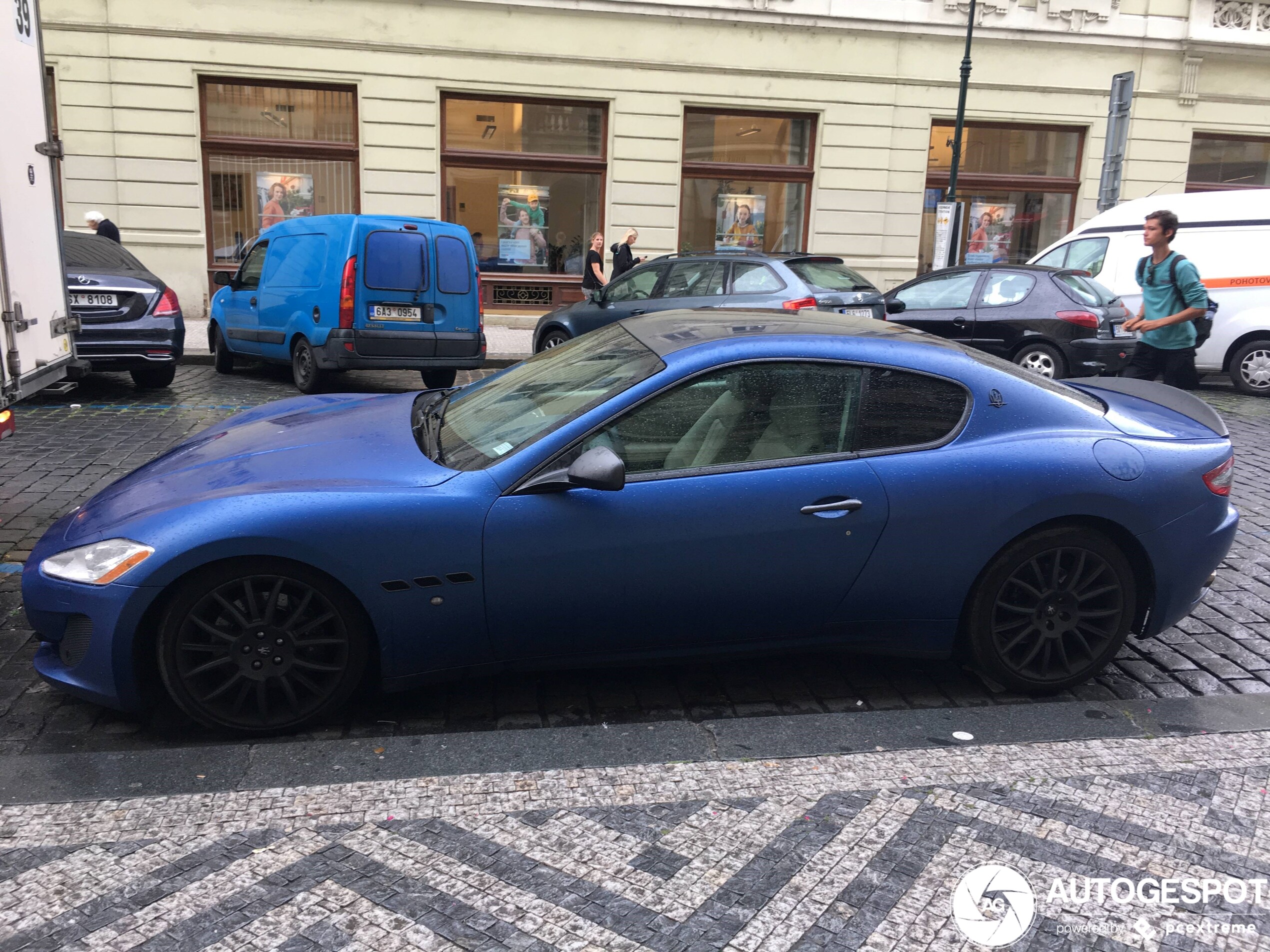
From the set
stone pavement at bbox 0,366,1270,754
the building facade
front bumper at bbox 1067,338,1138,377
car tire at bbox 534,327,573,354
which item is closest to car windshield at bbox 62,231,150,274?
car tire at bbox 534,327,573,354

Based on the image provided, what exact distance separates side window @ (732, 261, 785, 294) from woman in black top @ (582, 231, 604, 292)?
5065mm

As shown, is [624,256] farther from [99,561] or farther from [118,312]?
[99,561]

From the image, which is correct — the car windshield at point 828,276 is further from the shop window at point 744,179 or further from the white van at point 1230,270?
the shop window at point 744,179

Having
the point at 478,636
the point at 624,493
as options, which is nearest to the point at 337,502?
the point at 478,636

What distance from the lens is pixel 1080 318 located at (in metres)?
11.5

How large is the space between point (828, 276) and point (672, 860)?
9.16m

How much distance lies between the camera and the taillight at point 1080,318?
11.5m

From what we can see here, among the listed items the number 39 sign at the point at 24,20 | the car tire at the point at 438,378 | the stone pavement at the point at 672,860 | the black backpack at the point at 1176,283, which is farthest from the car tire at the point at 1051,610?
the car tire at the point at 438,378

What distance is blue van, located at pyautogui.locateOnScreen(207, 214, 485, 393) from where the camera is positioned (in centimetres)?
1073

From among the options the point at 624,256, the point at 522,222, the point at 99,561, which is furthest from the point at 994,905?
the point at 522,222

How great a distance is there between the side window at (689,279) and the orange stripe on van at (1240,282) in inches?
220

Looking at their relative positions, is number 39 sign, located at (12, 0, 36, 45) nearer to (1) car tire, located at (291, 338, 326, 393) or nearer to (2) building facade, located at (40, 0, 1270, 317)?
(1) car tire, located at (291, 338, 326, 393)

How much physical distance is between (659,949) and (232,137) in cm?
1753

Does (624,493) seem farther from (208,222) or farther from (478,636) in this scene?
(208,222)
